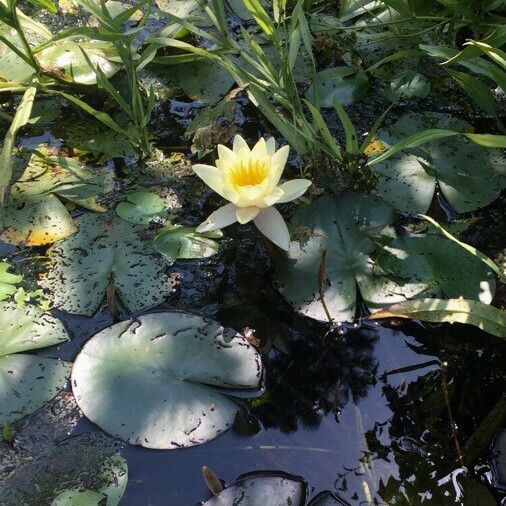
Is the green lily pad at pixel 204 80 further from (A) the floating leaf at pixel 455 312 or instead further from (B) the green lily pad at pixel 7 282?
(A) the floating leaf at pixel 455 312

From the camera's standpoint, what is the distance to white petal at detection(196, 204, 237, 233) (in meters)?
1.82

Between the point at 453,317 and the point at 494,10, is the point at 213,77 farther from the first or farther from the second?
the point at 453,317

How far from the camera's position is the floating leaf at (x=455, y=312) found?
164cm

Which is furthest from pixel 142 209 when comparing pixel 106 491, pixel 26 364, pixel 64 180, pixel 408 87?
pixel 408 87

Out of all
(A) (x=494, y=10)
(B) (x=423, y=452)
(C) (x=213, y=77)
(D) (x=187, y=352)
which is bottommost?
(B) (x=423, y=452)

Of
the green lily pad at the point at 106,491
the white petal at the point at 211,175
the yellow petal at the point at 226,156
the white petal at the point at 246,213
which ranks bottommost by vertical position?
the green lily pad at the point at 106,491

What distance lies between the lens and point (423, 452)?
5.00 feet

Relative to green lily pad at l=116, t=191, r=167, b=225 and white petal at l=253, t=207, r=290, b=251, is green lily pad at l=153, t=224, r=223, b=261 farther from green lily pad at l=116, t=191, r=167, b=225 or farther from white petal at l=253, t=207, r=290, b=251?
white petal at l=253, t=207, r=290, b=251

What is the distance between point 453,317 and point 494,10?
4.00ft

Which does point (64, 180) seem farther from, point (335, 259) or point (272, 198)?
point (335, 259)

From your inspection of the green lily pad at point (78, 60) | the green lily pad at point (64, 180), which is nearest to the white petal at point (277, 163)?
the green lily pad at point (64, 180)

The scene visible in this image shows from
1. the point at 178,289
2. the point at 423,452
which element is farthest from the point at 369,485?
the point at 178,289

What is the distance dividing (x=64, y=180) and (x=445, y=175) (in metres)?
1.23

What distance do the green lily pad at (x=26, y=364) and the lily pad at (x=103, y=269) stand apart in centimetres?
9
